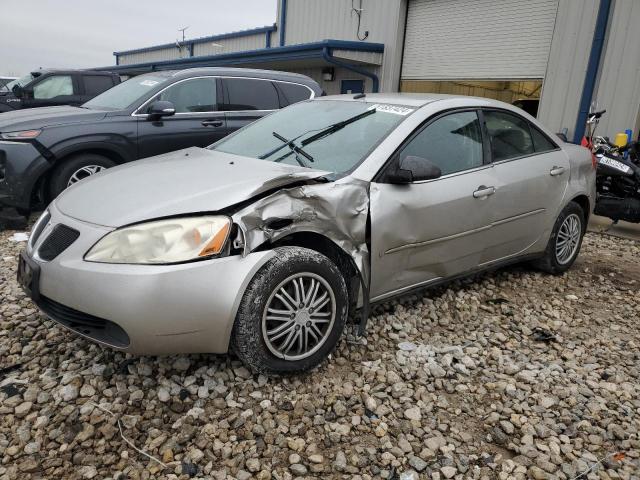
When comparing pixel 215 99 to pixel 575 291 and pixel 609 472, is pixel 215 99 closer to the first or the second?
pixel 575 291

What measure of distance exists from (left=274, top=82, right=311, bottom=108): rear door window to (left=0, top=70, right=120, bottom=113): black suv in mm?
4943

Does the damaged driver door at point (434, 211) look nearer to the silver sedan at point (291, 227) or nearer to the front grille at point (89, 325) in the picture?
the silver sedan at point (291, 227)

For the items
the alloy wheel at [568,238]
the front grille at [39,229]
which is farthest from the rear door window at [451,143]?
the front grille at [39,229]

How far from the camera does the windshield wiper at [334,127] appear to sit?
3443mm

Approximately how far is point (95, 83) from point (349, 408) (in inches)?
387

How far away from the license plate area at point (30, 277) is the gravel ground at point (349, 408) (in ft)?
1.53

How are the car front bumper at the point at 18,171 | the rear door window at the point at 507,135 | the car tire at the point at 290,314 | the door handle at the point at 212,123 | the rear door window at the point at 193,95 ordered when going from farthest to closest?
the door handle at the point at 212,123 → the rear door window at the point at 193,95 → the car front bumper at the point at 18,171 → the rear door window at the point at 507,135 → the car tire at the point at 290,314

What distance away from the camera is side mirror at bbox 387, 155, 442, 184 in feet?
10.1

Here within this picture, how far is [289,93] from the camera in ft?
23.2

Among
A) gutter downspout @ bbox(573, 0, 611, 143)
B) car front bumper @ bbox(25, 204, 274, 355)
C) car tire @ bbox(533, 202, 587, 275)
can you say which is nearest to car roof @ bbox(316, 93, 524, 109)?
car tire @ bbox(533, 202, 587, 275)

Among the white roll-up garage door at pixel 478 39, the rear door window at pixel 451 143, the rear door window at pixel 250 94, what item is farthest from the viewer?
the white roll-up garage door at pixel 478 39

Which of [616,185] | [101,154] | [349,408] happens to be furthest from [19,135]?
[616,185]

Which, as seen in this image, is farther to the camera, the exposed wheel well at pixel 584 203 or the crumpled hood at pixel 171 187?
the exposed wheel well at pixel 584 203

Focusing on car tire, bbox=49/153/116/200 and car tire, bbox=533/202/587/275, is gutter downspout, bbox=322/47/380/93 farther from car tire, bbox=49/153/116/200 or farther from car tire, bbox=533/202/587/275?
car tire, bbox=533/202/587/275
